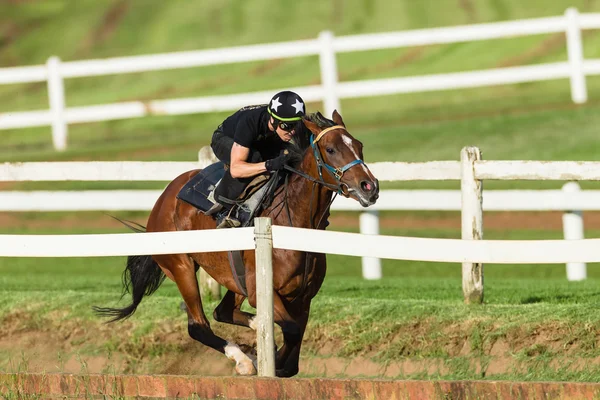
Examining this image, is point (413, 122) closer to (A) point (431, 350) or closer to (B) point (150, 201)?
(B) point (150, 201)

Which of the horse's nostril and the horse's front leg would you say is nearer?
the horse's nostril

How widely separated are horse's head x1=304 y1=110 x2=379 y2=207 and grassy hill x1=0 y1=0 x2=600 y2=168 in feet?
34.8

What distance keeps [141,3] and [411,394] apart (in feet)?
111

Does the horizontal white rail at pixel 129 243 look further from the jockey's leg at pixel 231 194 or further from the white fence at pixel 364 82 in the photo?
the white fence at pixel 364 82

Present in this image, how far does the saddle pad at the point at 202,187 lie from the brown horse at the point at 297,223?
116 mm

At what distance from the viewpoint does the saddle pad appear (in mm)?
8852

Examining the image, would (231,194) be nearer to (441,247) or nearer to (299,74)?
(441,247)

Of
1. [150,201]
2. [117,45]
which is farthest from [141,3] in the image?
[150,201]

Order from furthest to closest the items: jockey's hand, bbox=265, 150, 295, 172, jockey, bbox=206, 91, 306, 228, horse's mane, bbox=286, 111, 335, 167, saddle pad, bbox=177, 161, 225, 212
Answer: saddle pad, bbox=177, 161, 225, 212 < horse's mane, bbox=286, 111, 335, 167 < jockey's hand, bbox=265, 150, 295, 172 < jockey, bbox=206, 91, 306, 228

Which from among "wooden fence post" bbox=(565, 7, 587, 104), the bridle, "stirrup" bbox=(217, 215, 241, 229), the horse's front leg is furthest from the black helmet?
"wooden fence post" bbox=(565, 7, 587, 104)

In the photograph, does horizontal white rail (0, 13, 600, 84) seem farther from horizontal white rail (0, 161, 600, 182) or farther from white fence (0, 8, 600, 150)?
horizontal white rail (0, 161, 600, 182)

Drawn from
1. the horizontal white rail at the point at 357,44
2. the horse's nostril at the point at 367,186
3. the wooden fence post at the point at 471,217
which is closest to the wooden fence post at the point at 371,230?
the wooden fence post at the point at 471,217

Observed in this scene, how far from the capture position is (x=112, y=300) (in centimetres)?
1134

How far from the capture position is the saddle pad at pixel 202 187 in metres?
8.85
